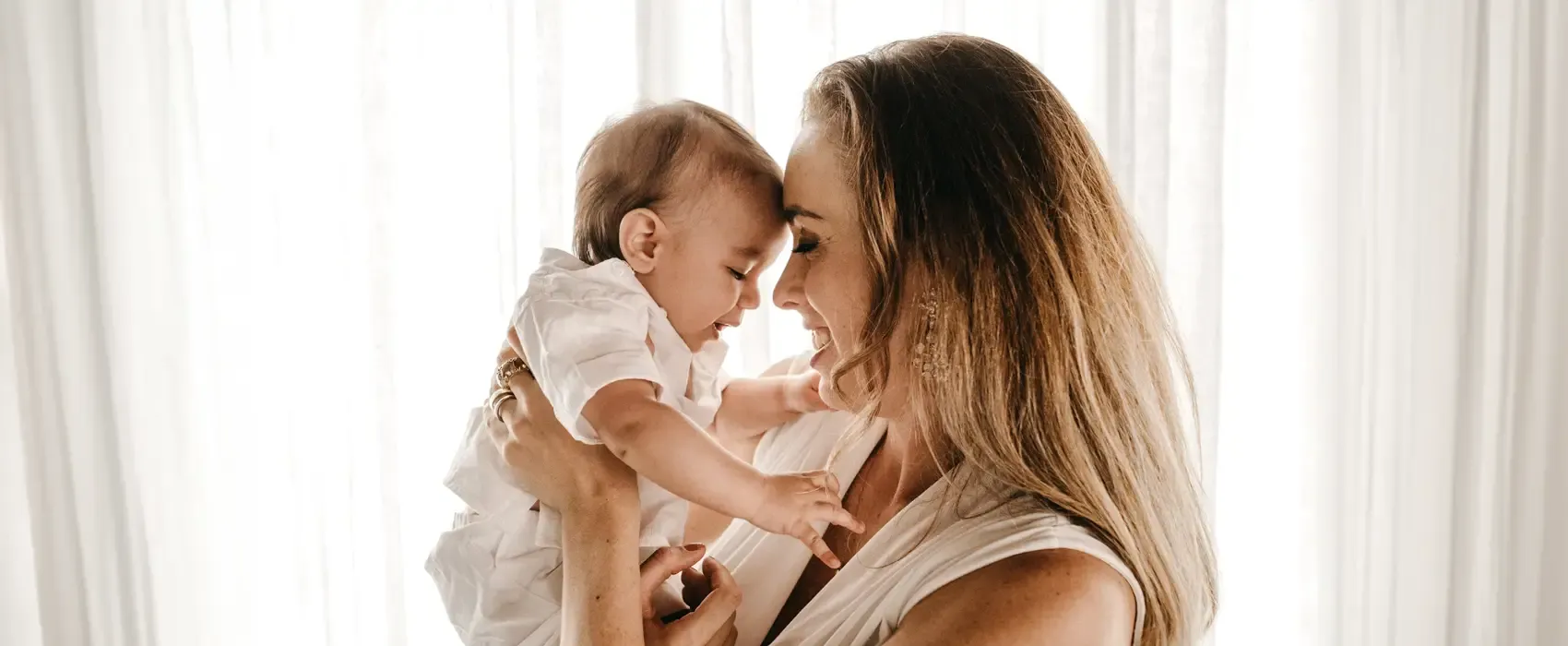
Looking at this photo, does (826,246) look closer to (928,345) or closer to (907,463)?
(928,345)

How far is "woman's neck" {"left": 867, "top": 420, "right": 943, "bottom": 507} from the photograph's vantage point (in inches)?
51.6

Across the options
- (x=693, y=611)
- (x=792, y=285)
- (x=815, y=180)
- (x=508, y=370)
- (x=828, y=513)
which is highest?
(x=815, y=180)

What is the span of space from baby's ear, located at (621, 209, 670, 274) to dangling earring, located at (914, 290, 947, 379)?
31 cm

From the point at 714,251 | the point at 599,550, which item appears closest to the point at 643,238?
the point at 714,251

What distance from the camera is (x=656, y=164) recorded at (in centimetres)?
129

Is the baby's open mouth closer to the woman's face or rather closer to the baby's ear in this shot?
the woman's face

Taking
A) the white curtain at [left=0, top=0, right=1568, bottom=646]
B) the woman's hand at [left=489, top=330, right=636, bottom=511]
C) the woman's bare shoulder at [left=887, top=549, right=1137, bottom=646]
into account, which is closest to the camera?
the woman's bare shoulder at [left=887, top=549, right=1137, bottom=646]

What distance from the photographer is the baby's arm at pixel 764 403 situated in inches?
57.9

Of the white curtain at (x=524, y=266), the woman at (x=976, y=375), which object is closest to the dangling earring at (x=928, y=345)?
the woman at (x=976, y=375)

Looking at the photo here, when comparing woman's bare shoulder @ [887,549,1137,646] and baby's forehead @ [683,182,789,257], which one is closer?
woman's bare shoulder @ [887,549,1137,646]

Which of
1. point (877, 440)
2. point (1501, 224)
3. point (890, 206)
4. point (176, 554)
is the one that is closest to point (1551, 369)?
point (1501, 224)

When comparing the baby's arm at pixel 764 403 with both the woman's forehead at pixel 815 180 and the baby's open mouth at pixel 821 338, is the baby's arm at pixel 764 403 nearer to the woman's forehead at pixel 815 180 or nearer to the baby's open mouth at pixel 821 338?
the baby's open mouth at pixel 821 338

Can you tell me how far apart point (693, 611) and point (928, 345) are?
38 centimetres

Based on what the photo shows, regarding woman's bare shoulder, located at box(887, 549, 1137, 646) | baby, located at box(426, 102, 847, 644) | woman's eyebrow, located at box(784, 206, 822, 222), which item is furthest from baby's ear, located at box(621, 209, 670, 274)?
woman's bare shoulder, located at box(887, 549, 1137, 646)
